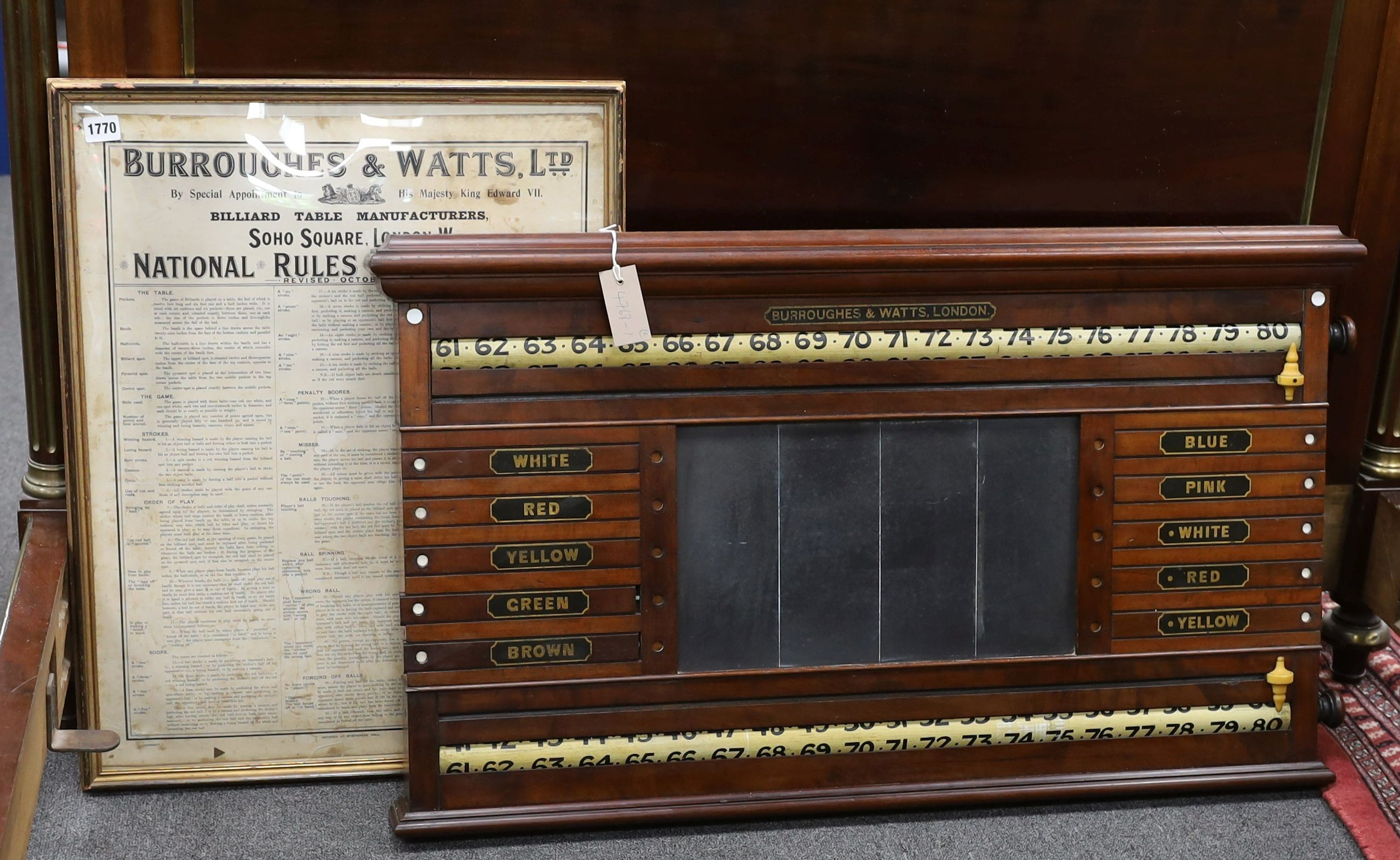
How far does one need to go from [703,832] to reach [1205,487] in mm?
989

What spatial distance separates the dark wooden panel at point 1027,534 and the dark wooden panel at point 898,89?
0.43 metres

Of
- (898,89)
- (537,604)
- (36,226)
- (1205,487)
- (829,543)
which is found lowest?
(537,604)

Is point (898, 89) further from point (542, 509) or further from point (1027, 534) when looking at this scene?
point (542, 509)

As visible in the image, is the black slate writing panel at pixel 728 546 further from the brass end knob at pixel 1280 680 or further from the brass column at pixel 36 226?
the brass column at pixel 36 226

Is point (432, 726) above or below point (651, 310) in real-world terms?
below

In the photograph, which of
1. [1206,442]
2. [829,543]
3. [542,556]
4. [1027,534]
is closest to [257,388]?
[542,556]

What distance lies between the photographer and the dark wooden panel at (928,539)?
2137mm

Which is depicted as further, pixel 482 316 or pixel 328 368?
pixel 328 368

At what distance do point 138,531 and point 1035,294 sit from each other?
4.93ft

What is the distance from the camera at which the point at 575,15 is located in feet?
7.14

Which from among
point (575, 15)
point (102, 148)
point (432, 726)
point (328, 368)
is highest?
point (575, 15)

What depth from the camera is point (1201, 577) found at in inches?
87.1

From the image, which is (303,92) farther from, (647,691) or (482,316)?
(647,691)

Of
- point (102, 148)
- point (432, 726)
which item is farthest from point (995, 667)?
point (102, 148)
